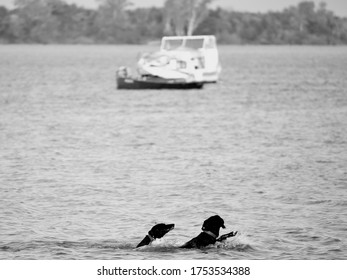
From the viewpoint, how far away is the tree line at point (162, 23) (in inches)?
1610

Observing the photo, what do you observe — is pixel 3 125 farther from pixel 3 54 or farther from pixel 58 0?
pixel 3 54

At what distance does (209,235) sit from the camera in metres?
10.8

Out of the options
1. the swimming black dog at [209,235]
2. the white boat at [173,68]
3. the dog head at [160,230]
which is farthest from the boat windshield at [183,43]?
the dog head at [160,230]

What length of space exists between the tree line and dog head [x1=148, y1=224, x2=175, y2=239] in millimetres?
21928

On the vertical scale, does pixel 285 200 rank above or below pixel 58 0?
below

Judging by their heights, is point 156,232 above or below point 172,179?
above

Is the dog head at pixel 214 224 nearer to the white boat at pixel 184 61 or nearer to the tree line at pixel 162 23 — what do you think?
the tree line at pixel 162 23

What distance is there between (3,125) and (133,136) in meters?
5.21

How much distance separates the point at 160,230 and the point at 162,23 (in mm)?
56764

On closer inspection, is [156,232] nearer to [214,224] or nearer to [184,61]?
[214,224]

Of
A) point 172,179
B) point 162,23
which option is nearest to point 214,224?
point 172,179

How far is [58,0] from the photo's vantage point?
42625 millimetres
